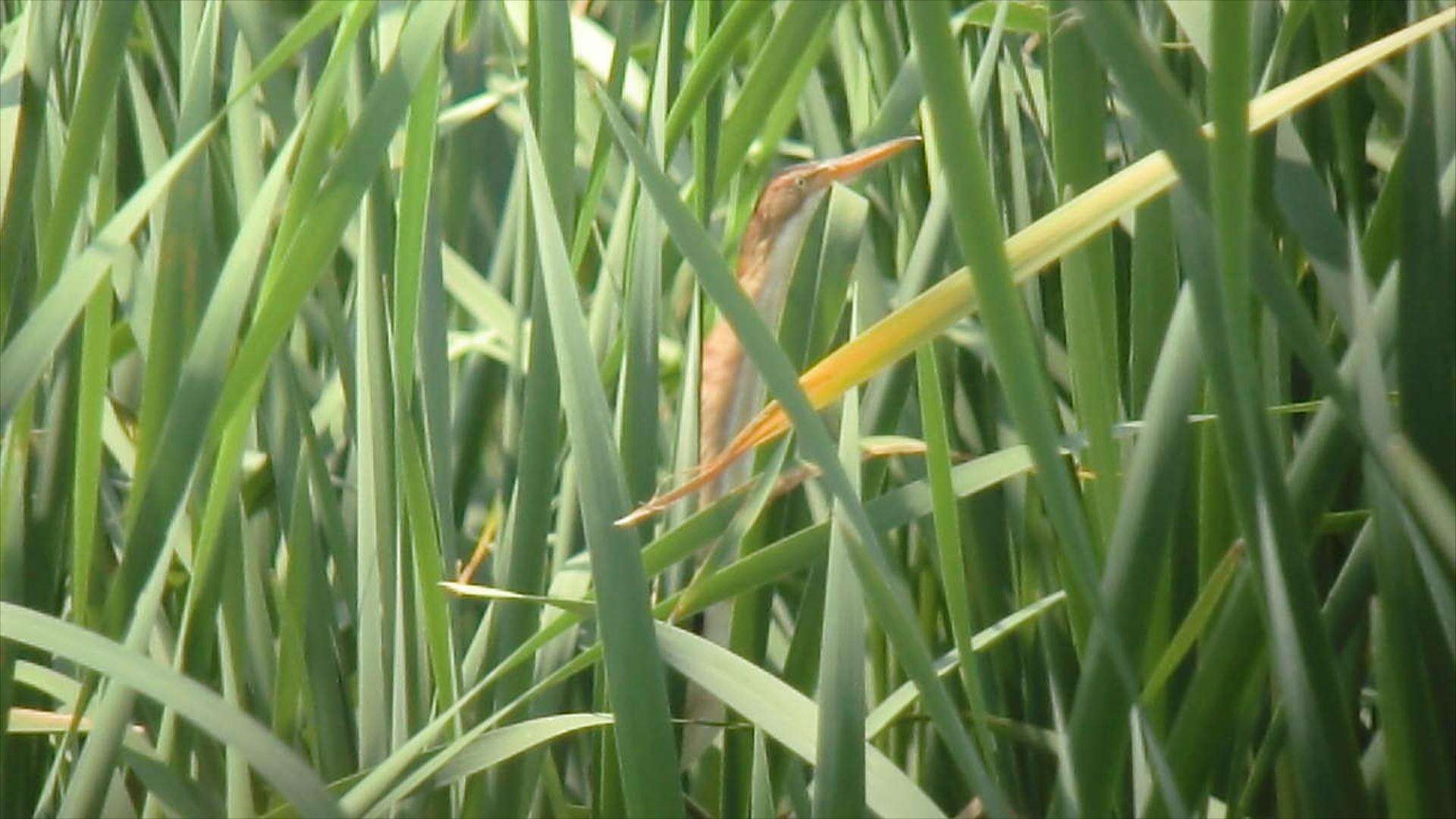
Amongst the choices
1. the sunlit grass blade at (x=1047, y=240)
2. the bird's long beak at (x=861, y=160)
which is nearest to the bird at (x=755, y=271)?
the bird's long beak at (x=861, y=160)

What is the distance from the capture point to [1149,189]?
1.43 feet

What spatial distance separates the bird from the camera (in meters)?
0.62

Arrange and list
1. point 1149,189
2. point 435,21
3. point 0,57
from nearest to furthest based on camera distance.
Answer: point 1149,189, point 435,21, point 0,57

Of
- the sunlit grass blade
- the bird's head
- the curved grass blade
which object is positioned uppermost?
the bird's head

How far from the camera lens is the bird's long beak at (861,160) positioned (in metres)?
0.59

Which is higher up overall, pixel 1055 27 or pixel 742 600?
pixel 1055 27

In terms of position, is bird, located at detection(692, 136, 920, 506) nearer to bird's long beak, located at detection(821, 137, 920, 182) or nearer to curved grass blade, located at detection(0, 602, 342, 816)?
bird's long beak, located at detection(821, 137, 920, 182)

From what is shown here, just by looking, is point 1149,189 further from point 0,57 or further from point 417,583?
point 0,57

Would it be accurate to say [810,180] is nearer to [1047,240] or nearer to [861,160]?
[861,160]

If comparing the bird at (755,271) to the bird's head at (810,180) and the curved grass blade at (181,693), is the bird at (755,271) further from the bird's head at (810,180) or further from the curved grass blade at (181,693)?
the curved grass blade at (181,693)

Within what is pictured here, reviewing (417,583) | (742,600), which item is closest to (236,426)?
(417,583)

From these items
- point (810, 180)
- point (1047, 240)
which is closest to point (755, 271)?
point (810, 180)

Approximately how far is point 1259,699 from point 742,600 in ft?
0.61

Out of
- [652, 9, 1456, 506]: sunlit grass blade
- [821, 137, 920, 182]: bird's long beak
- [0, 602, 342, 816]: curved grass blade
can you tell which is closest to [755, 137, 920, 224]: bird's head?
[821, 137, 920, 182]: bird's long beak
